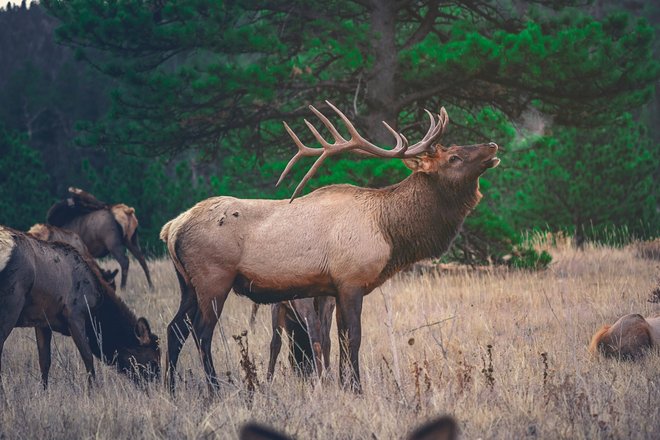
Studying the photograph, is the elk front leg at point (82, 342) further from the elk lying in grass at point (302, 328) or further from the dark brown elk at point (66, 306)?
the elk lying in grass at point (302, 328)

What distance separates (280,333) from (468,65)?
5308 millimetres

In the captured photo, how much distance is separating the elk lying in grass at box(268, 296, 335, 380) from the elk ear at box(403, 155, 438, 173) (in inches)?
53.3

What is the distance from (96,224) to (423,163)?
816cm

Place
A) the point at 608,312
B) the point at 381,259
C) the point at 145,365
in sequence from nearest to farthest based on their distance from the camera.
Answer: the point at 381,259, the point at 145,365, the point at 608,312

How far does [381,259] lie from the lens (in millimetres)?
5773

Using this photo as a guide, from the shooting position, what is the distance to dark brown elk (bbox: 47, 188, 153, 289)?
12.8m

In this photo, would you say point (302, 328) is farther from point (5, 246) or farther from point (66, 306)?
point (5, 246)

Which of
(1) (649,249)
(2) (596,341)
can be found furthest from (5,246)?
(1) (649,249)

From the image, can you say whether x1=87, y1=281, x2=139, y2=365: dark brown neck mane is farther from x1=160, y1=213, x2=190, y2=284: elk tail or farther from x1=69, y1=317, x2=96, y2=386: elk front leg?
x1=160, y1=213, x2=190, y2=284: elk tail

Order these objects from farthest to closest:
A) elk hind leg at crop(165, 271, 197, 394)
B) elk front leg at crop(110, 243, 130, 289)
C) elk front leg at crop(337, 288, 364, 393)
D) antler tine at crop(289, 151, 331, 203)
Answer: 1. elk front leg at crop(110, 243, 130, 289)
2. elk hind leg at crop(165, 271, 197, 394)
3. elk front leg at crop(337, 288, 364, 393)
4. antler tine at crop(289, 151, 331, 203)

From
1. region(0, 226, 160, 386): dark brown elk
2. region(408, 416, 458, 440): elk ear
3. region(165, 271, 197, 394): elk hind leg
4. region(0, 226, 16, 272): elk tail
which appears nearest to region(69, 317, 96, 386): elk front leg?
region(0, 226, 160, 386): dark brown elk

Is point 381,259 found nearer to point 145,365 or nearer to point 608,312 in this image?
point 145,365

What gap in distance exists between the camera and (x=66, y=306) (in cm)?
648

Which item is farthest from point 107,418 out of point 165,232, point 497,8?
point 497,8
